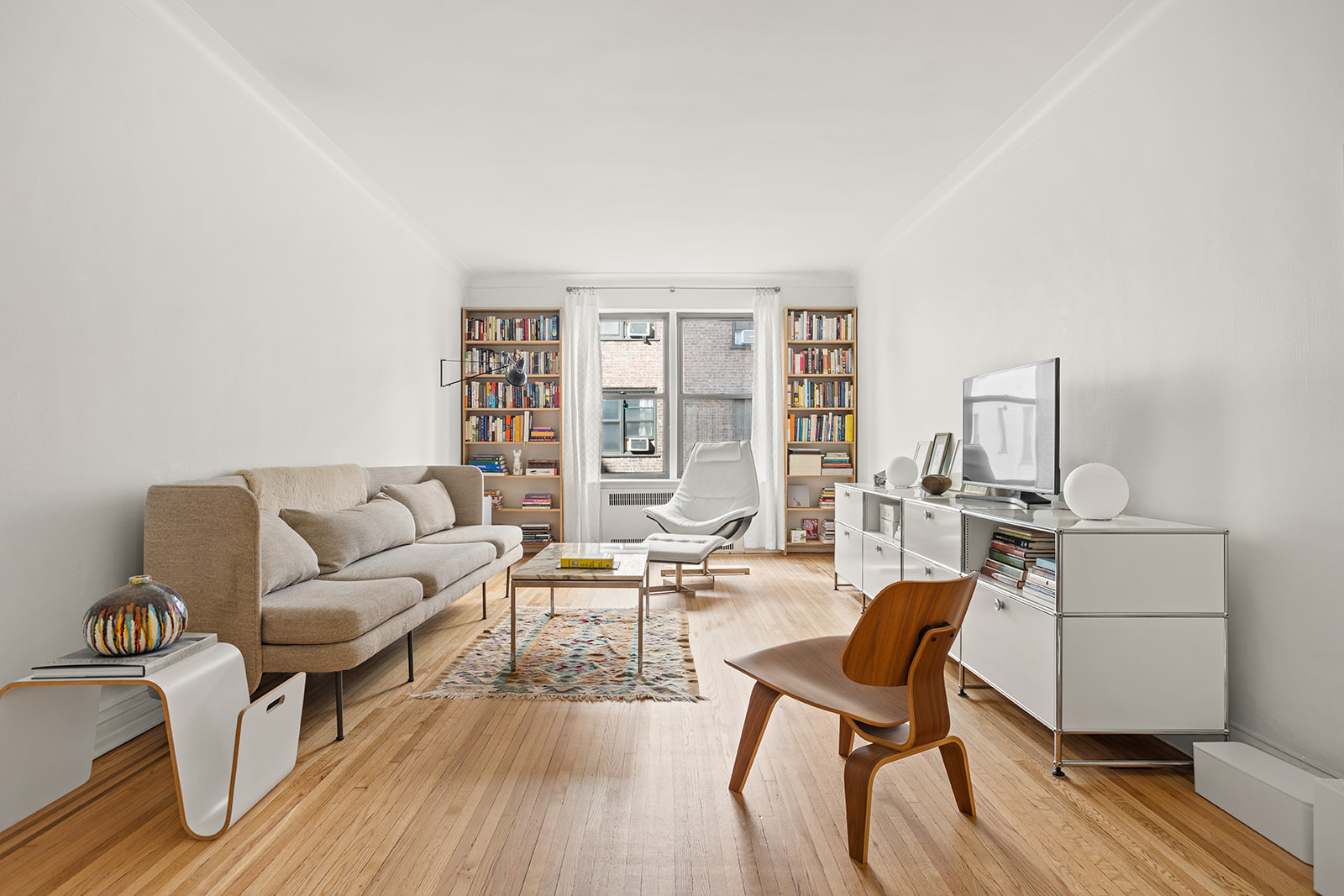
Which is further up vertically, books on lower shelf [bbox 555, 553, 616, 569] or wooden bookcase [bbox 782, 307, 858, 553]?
wooden bookcase [bbox 782, 307, 858, 553]

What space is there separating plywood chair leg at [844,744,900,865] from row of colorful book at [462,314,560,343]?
214 inches

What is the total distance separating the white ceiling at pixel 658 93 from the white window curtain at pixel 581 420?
1.71m

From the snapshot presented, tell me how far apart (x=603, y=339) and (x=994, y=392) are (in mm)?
4287

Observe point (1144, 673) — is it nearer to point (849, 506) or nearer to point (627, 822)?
point (627, 822)

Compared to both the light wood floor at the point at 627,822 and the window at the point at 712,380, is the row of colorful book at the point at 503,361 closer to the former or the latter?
the window at the point at 712,380

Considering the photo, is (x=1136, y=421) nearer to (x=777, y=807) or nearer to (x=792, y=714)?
(x=792, y=714)

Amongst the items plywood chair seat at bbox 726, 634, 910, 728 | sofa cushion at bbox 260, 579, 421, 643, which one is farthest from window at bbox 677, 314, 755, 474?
plywood chair seat at bbox 726, 634, 910, 728

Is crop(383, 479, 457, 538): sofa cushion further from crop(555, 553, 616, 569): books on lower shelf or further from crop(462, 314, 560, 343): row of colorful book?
crop(462, 314, 560, 343): row of colorful book

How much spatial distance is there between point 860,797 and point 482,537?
3120mm

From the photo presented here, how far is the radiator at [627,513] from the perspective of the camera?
6.78 metres

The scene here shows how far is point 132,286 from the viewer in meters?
2.53

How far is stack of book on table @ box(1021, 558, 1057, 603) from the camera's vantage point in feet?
7.71

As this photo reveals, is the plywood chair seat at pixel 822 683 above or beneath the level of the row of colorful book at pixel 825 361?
beneath

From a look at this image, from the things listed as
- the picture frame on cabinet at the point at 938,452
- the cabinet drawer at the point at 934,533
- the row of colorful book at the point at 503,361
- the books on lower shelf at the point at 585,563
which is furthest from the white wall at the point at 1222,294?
the row of colorful book at the point at 503,361
